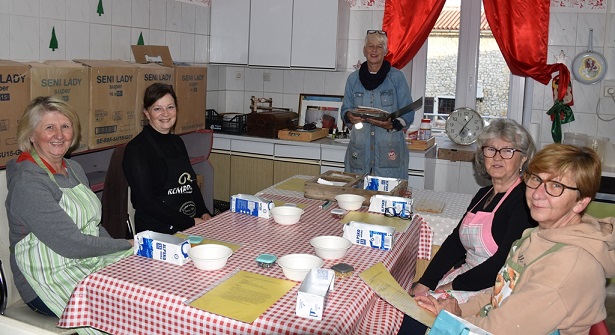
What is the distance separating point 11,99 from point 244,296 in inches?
77.8

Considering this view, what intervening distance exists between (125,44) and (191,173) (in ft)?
5.46

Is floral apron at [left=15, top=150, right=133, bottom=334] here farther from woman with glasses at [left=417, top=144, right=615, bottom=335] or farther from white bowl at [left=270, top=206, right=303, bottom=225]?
woman with glasses at [left=417, top=144, right=615, bottom=335]

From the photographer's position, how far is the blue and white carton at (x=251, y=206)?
2703 mm

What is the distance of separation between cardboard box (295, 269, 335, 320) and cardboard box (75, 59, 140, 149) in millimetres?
2298

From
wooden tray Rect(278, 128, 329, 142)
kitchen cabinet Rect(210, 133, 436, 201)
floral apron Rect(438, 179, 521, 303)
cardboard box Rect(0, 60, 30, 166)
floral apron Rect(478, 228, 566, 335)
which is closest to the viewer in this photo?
floral apron Rect(478, 228, 566, 335)

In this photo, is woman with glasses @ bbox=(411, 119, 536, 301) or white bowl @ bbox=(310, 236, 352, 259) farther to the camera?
woman with glasses @ bbox=(411, 119, 536, 301)

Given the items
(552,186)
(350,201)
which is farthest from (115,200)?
(552,186)

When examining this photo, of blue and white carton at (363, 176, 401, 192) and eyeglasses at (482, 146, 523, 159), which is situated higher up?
eyeglasses at (482, 146, 523, 159)

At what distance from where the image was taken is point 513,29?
4859 millimetres

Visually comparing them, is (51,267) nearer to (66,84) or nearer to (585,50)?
(66,84)

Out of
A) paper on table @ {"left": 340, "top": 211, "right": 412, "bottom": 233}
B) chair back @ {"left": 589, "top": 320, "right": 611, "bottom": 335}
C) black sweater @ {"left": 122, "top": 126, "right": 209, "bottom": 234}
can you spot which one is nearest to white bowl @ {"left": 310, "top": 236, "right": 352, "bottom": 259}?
paper on table @ {"left": 340, "top": 211, "right": 412, "bottom": 233}

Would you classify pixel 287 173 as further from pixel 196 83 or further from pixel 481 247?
pixel 481 247

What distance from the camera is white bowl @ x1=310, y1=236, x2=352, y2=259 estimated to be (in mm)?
2186

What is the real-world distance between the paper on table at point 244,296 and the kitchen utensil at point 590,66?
3706mm
